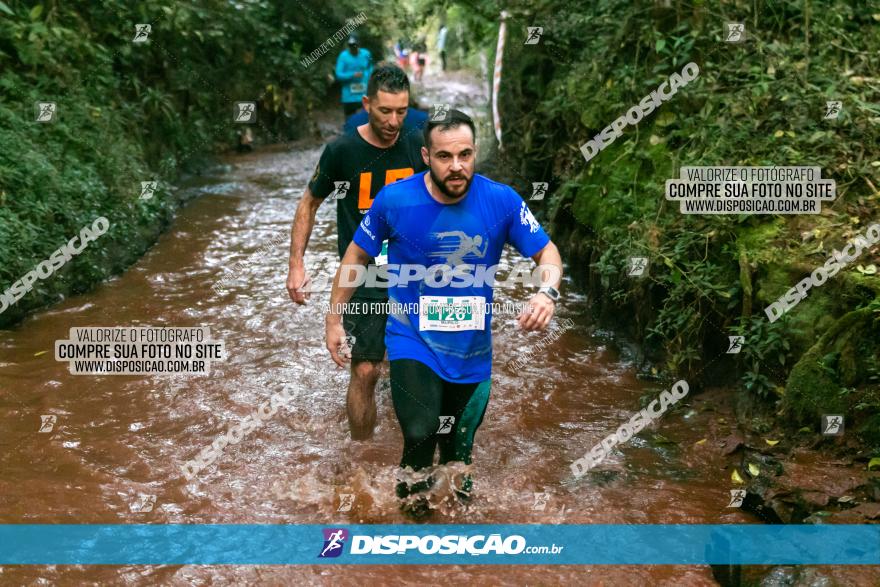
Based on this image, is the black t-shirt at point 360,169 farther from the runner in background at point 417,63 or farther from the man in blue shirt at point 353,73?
the runner in background at point 417,63

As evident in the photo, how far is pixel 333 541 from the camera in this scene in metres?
4.46

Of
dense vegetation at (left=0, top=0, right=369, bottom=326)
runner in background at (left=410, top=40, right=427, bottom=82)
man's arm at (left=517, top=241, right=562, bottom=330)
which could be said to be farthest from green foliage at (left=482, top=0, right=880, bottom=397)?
runner in background at (left=410, top=40, right=427, bottom=82)

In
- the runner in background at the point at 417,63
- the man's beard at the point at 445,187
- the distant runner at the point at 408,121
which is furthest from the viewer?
the runner in background at the point at 417,63

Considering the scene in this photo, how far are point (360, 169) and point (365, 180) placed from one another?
Result: 2.7 inches

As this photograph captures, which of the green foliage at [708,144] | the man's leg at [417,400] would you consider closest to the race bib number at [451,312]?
the man's leg at [417,400]

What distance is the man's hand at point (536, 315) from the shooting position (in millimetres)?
3896

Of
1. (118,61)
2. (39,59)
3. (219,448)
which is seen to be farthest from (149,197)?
(219,448)

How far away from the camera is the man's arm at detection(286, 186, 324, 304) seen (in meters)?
5.14

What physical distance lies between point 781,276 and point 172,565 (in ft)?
12.8

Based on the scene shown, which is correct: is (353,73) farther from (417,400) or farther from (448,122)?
(417,400)

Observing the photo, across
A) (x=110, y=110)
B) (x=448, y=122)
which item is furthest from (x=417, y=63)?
(x=448, y=122)

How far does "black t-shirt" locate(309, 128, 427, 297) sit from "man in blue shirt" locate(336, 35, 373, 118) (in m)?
8.14

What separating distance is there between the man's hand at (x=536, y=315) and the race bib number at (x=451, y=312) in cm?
33

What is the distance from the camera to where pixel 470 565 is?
4.31 m
